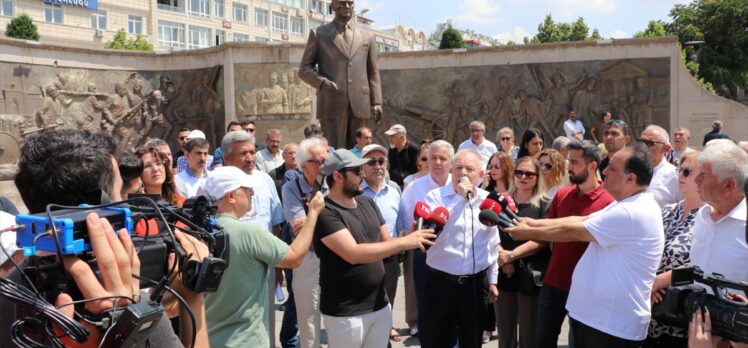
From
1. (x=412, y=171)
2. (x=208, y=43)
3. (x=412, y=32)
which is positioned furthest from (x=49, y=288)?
(x=412, y=32)

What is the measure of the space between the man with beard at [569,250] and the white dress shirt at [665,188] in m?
1.51

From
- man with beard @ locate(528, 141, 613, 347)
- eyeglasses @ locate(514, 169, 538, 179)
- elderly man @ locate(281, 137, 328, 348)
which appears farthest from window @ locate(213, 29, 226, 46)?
man with beard @ locate(528, 141, 613, 347)

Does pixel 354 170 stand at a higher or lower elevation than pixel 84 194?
lower

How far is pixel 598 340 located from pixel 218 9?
66312 mm

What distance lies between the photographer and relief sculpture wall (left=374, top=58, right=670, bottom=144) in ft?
54.9

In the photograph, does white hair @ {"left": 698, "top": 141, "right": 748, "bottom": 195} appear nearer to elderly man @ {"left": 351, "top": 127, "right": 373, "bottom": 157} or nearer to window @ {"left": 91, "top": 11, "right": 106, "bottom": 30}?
elderly man @ {"left": 351, "top": 127, "right": 373, "bottom": 157}

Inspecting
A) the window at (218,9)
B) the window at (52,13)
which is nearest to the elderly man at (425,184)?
the window at (52,13)

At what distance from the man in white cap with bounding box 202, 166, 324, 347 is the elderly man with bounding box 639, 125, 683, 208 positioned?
394cm

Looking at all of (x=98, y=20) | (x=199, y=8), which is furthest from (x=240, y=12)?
(x=98, y=20)

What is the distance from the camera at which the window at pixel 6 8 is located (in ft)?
159

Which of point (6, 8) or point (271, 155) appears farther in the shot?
point (6, 8)

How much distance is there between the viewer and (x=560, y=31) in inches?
2650

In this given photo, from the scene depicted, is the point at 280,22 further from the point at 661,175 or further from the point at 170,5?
the point at 661,175

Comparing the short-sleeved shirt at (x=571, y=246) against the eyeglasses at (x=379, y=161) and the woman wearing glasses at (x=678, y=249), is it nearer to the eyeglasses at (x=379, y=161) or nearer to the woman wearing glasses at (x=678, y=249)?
the woman wearing glasses at (x=678, y=249)
